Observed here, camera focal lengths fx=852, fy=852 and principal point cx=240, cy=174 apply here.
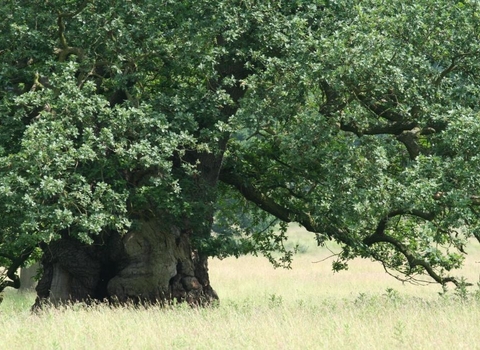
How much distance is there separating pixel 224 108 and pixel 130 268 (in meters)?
4.37

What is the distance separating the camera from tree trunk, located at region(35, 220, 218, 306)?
2003 centimetres

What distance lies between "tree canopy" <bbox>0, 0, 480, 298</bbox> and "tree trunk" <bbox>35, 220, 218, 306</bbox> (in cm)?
74

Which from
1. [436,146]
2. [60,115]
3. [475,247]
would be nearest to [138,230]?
[60,115]

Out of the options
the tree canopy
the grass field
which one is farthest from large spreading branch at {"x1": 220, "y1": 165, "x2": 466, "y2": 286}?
the grass field

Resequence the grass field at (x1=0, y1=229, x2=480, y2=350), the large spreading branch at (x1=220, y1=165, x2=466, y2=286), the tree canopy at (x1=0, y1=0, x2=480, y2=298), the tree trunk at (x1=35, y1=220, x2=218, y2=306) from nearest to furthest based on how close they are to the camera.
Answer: the grass field at (x1=0, y1=229, x2=480, y2=350) < the tree canopy at (x1=0, y1=0, x2=480, y2=298) < the tree trunk at (x1=35, y1=220, x2=218, y2=306) < the large spreading branch at (x1=220, y1=165, x2=466, y2=286)

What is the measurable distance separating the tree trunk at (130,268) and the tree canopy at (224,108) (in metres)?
0.74

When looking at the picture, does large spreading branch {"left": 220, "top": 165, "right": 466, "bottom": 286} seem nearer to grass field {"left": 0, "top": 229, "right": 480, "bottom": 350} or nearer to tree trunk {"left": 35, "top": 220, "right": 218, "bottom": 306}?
grass field {"left": 0, "top": 229, "right": 480, "bottom": 350}

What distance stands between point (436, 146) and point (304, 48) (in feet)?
11.5

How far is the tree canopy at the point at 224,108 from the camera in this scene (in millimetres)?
16828

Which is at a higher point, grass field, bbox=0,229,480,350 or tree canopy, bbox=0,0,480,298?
tree canopy, bbox=0,0,480,298

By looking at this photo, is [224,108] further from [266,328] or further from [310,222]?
[266,328]

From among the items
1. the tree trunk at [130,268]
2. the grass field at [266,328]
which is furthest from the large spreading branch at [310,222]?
the tree trunk at [130,268]

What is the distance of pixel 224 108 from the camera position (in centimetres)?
2002

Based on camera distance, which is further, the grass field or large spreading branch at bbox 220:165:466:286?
large spreading branch at bbox 220:165:466:286
